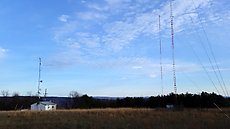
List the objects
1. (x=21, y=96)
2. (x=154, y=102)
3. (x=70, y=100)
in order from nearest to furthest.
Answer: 1. (x=154, y=102)
2. (x=70, y=100)
3. (x=21, y=96)

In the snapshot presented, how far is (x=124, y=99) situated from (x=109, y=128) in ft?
280

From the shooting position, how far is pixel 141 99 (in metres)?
106

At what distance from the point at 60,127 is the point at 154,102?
71019mm

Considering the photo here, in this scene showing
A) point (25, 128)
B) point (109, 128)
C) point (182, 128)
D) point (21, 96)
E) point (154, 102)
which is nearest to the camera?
point (182, 128)

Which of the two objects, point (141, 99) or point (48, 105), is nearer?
point (141, 99)

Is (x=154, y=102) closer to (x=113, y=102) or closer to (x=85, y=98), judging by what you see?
(x=113, y=102)

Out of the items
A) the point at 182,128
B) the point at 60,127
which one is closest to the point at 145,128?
the point at 182,128

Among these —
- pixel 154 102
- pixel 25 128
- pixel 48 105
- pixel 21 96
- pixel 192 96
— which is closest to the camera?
pixel 25 128

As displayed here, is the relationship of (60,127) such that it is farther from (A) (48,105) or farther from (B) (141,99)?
(A) (48,105)

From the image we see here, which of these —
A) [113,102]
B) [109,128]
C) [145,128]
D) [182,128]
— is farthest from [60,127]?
[113,102]

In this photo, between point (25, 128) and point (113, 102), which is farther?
point (113, 102)

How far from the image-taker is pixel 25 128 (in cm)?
2353

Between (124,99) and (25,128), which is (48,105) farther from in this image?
(25,128)

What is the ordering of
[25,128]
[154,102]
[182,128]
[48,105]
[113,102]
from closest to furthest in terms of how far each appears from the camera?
1. [182,128]
2. [25,128]
3. [154,102]
4. [113,102]
5. [48,105]
